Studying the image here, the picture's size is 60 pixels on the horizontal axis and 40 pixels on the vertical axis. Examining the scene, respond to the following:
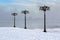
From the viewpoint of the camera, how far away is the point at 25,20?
89.5ft

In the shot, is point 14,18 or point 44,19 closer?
point 44,19

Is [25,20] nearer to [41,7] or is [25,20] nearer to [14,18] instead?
[14,18]

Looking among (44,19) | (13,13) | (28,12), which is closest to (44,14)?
(44,19)

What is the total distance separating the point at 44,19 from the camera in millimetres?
21422

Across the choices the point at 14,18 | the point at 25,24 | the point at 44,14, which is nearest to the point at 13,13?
the point at 14,18

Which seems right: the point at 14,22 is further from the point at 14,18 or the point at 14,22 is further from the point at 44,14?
the point at 44,14

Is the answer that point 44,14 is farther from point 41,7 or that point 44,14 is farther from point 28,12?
point 28,12

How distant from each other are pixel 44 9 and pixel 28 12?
6110 mm

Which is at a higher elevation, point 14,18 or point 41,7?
point 41,7

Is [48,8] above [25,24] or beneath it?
above

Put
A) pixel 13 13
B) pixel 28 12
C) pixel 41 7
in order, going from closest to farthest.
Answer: pixel 41 7
pixel 28 12
pixel 13 13

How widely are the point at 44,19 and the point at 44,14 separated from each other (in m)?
0.75

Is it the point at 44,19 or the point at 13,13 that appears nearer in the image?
the point at 44,19

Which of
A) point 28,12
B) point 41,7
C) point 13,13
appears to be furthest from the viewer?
point 13,13
